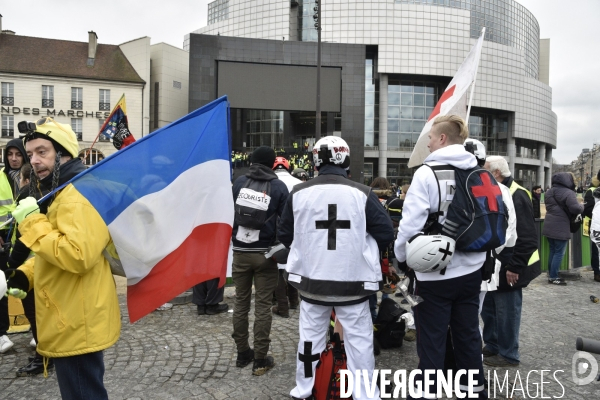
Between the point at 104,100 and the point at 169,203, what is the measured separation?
48.5 metres

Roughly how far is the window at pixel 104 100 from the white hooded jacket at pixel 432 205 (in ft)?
161

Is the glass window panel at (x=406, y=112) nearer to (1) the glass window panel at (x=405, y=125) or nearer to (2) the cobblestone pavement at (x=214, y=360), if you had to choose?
(1) the glass window panel at (x=405, y=125)

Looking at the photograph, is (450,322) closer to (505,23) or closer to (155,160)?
(155,160)

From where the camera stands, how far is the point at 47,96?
44688mm

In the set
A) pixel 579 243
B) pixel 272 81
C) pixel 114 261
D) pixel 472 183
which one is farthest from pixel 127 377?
pixel 272 81

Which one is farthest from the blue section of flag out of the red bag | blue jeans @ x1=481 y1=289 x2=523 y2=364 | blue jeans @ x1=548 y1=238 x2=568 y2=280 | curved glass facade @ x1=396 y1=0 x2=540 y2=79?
curved glass facade @ x1=396 y1=0 x2=540 y2=79

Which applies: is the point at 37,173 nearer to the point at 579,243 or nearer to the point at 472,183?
the point at 472,183

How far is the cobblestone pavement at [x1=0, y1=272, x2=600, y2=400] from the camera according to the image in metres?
3.71

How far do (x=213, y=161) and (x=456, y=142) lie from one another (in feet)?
6.32

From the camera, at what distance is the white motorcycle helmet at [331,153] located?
11.0 feet

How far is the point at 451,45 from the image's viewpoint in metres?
49.3

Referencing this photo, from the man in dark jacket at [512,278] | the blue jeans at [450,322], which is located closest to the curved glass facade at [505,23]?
the man in dark jacket at [512,278]

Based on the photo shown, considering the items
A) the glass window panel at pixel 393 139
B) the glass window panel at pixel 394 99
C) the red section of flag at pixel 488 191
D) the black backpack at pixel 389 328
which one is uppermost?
the glass window panel at pixel 394 99

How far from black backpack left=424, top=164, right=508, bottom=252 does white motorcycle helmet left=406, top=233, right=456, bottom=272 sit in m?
0.11
